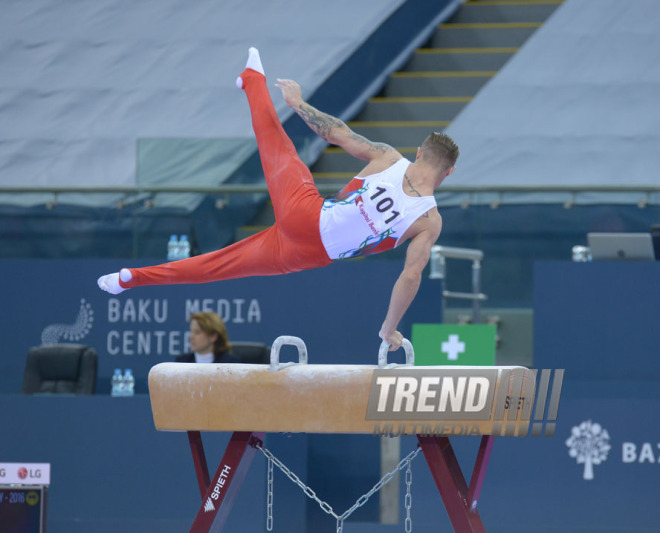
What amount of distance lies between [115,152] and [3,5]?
3.59 metres

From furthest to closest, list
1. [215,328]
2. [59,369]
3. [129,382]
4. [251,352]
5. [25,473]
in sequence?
[129,382]
[59,369]
[251,352]
[215,328]
[25,473]

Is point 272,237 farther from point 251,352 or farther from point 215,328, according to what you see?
point 251,352

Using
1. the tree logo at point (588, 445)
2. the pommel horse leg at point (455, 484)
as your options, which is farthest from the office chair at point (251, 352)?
the pommel horse leg at point (455, 484)

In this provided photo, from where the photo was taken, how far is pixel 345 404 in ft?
14.6

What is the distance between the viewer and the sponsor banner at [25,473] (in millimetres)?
6297

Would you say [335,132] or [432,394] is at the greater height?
[335,132]

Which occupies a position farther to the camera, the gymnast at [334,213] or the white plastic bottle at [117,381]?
the white plastic bottle at [117,381]

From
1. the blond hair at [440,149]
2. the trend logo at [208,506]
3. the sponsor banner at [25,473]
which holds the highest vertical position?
the blond hair at [440,149]

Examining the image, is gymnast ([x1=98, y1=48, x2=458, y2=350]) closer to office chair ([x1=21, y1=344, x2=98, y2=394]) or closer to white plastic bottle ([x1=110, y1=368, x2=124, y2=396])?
office chair ([x1=21, y1=344, x2=98, y2=394])

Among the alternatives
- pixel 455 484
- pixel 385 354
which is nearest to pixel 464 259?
pixel 385 354

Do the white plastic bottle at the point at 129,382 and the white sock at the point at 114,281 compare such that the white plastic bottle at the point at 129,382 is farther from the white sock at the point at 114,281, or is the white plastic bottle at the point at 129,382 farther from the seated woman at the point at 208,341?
the white sock at the point at 114,281

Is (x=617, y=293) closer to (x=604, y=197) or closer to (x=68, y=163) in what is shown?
(x=604, y=197)

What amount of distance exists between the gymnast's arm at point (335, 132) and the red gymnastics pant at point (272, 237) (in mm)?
126

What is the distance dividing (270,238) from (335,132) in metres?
0.56
